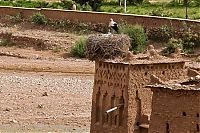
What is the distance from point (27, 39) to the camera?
63.0 meters

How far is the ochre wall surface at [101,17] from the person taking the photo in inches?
2336

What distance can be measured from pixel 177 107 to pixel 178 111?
10 centimetres

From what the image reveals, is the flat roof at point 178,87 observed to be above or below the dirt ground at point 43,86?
above

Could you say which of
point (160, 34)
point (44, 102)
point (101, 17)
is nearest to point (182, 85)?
point (44, 102)

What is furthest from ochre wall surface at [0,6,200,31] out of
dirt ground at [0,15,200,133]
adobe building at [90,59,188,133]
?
adobe building at [90,59,188,133]

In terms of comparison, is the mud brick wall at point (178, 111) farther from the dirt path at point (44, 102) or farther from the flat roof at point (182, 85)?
the dirt path at point (44, 102)

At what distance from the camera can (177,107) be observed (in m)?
24.8

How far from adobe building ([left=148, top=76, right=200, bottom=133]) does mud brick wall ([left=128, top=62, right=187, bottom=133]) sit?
11.2 feet

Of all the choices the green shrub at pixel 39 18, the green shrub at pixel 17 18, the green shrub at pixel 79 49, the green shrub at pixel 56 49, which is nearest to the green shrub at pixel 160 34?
the green shrub at pixel 79 49

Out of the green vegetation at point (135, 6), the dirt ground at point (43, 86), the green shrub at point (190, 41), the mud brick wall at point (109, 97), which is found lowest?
the dirt ground at point (43, 86)

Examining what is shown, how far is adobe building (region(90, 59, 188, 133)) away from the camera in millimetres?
28719

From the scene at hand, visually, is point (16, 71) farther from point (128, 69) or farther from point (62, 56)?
point (128, 69)

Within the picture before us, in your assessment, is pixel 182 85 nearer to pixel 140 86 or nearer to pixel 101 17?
pixel 140 86

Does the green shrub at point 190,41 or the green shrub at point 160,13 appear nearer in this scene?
the green shrub at point 190,41
